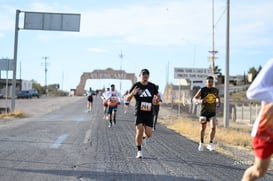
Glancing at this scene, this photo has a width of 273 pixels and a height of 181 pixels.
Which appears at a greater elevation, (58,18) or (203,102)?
(58,18)

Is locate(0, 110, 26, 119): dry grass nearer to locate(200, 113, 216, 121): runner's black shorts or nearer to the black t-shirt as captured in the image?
locate(200, 113, 216, 121): runner's black shorts

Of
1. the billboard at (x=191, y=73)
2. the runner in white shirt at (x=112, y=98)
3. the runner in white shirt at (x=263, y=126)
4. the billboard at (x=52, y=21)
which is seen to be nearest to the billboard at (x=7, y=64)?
the billboard at (x=52, y=21)

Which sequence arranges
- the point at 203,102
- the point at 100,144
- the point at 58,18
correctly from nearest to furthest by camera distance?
the point at 203,102, the point at 100,144, the point at 58,18

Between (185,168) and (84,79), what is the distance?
99.0 metres

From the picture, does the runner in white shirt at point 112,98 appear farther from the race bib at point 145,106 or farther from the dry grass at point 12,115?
the race bib at point 145,106

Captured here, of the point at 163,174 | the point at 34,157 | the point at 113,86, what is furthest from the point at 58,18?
the point at 163,174

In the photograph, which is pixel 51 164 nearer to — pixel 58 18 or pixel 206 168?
pixel 206 168

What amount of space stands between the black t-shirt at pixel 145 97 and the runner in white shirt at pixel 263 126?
220 inches

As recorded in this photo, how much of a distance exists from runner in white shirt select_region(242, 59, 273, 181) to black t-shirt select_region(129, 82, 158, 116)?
5587 mm

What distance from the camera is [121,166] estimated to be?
368 inches

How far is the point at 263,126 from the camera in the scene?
16.5 feet

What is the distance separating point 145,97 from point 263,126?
5.73 meters

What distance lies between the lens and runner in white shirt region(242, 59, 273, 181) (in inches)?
195

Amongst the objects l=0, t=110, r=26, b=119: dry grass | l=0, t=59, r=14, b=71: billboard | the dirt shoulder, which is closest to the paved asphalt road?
l=0, t=110, r=26, b=119: dry grass
